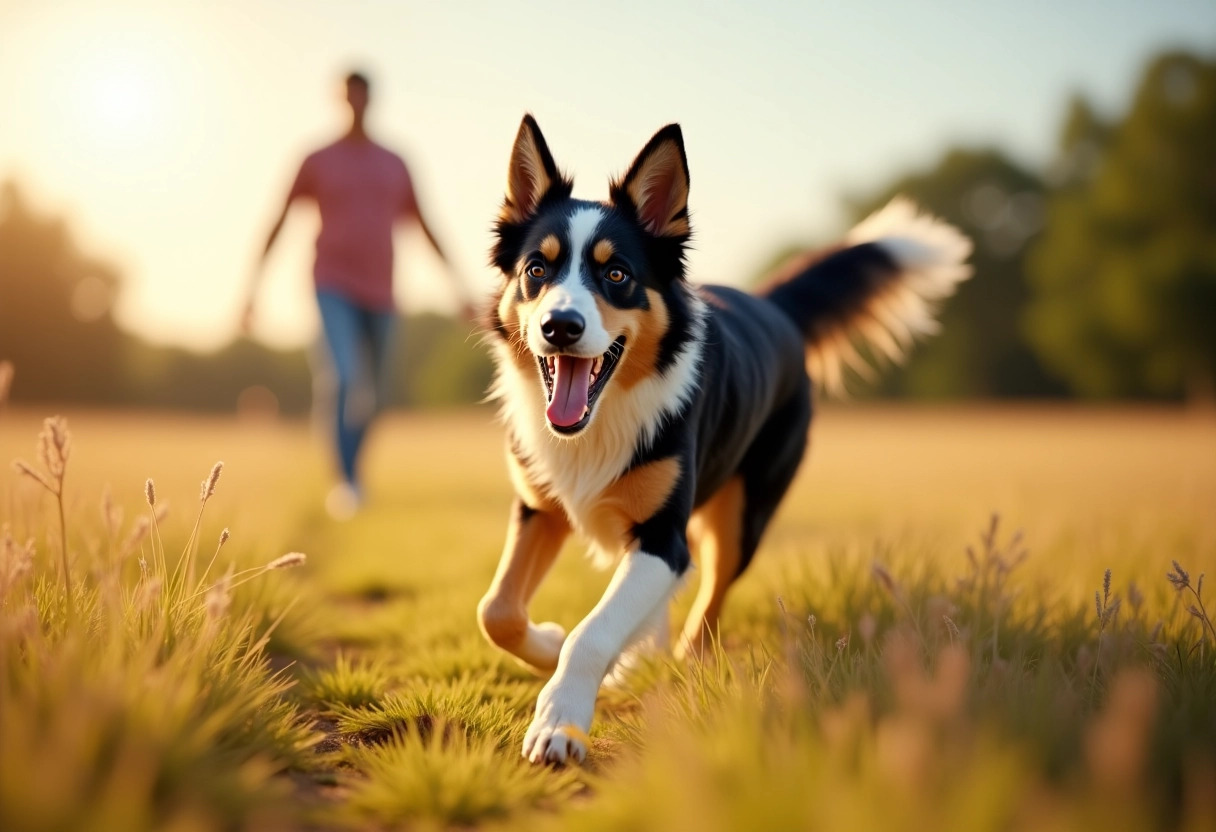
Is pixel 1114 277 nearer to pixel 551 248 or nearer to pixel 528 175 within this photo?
pixel 528 175

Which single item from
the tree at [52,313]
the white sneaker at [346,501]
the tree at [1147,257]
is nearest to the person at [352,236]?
the white sneaker at [346,501]

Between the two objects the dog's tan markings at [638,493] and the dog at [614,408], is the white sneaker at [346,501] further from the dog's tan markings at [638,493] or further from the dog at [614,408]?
the dog's tan markings at [638,493]

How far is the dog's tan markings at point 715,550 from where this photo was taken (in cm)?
417

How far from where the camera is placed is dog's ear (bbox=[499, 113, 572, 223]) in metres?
3.72

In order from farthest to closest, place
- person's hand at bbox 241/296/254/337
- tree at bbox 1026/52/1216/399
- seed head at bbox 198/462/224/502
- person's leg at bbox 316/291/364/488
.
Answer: tree at bbox 1026/52/1216/399
person's leg at bbox 316/291/364/488
person's hand at bbox 241/296/254/337
seed head at bbox 198/462/224/502

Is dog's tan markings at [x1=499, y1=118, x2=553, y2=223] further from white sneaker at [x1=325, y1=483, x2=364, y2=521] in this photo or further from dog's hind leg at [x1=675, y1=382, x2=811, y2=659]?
white sneaker at [x1=325, y1=483, x2=364, y2=521]

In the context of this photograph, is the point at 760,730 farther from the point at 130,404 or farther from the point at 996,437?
the point at 130,404

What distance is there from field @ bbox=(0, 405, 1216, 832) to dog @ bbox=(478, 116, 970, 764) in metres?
0.28

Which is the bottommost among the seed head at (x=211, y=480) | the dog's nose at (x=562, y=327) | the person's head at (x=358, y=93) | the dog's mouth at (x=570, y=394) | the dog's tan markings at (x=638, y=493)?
the dog's tan markings at (x=638, y=493)

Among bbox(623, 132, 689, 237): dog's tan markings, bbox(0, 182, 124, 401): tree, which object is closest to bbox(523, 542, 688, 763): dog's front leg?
bbox(623, 132, 689, 237): dog's tan markings

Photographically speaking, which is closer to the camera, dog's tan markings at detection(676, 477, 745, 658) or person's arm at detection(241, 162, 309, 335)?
dog's tan markings at detection(676, 477, 745, 658)

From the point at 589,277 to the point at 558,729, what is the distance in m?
1.59

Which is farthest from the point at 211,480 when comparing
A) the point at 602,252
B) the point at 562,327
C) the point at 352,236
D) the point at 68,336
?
the point at 68,336

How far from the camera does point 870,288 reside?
543 centimetres
